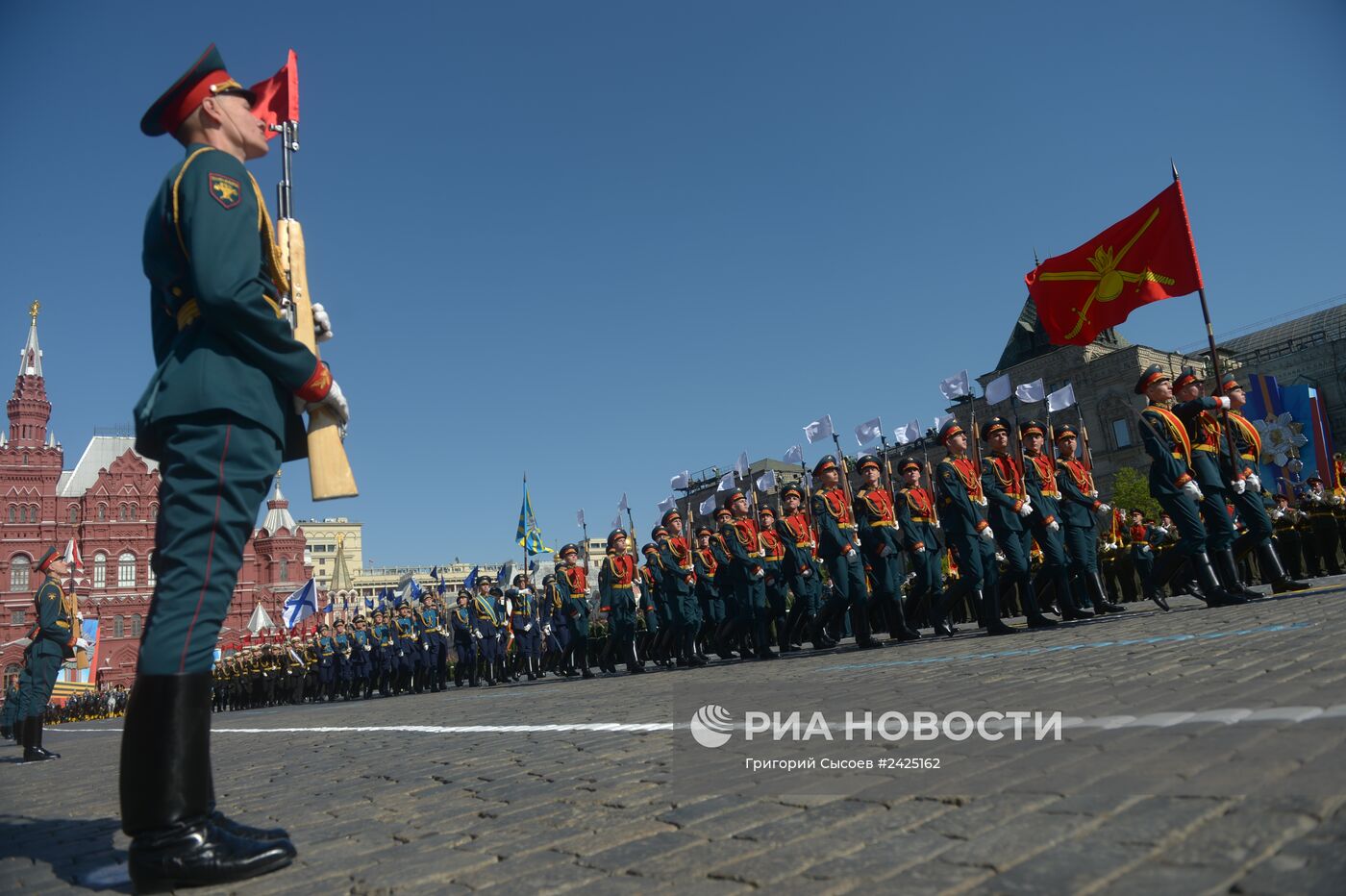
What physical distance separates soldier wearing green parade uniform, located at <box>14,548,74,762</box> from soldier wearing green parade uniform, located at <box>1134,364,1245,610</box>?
36.8 ft

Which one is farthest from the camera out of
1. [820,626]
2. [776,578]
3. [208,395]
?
[776,578]

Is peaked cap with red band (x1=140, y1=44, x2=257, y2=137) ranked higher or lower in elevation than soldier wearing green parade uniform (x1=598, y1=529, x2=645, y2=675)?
higher

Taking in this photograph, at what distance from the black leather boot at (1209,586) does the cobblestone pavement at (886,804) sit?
11.2 feet

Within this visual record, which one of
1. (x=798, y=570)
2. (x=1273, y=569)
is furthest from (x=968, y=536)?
(x=798, y=570)

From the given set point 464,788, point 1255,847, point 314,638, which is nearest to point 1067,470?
point 464,788

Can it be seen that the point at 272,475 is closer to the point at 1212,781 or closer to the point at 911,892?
the point at 911,892

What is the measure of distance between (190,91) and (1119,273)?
10.3 meters

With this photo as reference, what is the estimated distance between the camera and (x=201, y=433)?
8.72 feet

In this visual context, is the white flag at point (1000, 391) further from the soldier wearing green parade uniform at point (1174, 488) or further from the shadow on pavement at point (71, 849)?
the shadow on pavement at point (71, 849)

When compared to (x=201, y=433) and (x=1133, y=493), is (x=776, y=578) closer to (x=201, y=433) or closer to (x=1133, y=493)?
(x=201, y=433)

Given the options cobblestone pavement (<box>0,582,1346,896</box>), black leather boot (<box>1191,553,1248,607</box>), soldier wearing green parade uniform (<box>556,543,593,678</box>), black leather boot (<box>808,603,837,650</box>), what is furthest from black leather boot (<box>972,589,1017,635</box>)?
soldier wearing green parade uniform (<box>556,543,593,678</box>)

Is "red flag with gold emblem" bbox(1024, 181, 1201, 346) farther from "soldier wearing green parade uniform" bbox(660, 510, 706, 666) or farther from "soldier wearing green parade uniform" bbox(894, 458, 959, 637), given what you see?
"soldier wearing green parade uniform" bbox(660, 510, 706, 666)

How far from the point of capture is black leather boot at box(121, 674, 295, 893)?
2.31 metres

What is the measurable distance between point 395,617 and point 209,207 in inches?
927
